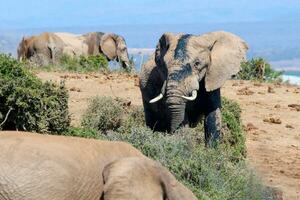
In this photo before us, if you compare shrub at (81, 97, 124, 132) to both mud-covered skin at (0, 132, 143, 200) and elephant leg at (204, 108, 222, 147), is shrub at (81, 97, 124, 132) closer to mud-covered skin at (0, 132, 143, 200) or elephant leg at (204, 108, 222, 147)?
elephant leg at (204, 108, 222, 147)

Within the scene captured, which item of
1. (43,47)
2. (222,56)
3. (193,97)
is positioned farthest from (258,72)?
(193,97)

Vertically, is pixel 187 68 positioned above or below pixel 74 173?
below

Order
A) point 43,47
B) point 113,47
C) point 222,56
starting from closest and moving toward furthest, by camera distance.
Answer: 1. point 222,56
2. point 43,47
3. point 113,47

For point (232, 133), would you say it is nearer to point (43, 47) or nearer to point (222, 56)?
point (222, 56)

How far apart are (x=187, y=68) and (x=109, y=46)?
63.0 ft

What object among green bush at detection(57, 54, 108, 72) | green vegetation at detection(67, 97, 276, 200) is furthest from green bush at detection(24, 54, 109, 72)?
green vegetation at detection(67, 97, 276, 200)

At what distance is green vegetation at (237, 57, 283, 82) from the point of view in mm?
20453

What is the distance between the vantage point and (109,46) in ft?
94.4

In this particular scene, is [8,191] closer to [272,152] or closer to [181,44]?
[181,44]

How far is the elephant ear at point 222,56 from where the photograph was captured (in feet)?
33.4

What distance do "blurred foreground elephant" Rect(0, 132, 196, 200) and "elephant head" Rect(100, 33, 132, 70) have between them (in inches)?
895

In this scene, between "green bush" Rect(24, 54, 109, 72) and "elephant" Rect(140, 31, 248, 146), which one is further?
"green bush" Rect(24, 54, 109, 72)

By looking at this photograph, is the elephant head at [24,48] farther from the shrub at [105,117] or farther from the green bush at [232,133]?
the green bush at [232,133]

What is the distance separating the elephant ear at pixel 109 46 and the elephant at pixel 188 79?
58.0 ft
